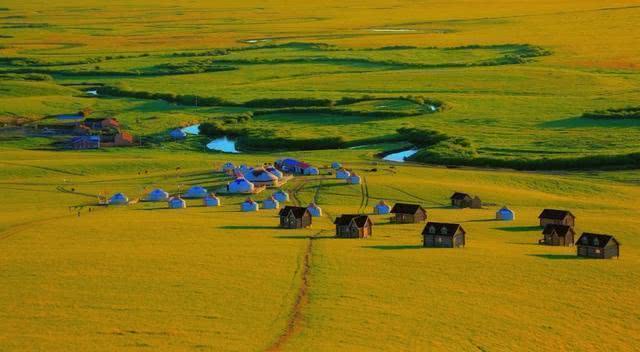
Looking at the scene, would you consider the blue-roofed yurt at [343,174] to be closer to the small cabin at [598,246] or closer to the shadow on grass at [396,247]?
the shadow on grass at [396,247]

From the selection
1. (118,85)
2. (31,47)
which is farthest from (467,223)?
(31,47)

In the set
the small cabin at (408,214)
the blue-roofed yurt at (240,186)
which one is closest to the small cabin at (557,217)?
the small cabin at (408,214)

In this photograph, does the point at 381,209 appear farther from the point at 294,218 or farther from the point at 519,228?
the point at 519,228

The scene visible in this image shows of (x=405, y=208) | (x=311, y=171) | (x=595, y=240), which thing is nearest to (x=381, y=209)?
(x=405, y=208)

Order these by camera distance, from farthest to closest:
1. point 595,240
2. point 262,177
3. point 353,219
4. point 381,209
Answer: point 262,177
point 381,209
point 353,219
point 595,240

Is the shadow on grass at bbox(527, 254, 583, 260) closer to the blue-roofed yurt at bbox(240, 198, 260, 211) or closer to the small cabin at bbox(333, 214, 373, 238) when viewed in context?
the small cabin at bbox(333, 214, 373, 238)

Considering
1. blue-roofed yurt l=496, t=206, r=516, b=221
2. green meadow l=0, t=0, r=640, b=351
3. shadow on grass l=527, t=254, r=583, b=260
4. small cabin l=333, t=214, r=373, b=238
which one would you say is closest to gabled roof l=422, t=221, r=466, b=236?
green meadow l=0, t=0, r=640, b=351

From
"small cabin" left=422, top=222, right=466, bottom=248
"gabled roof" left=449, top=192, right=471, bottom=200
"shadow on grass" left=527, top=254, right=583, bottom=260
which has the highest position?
"gabled roof" left=449, top=192, right=471, bottom=200
